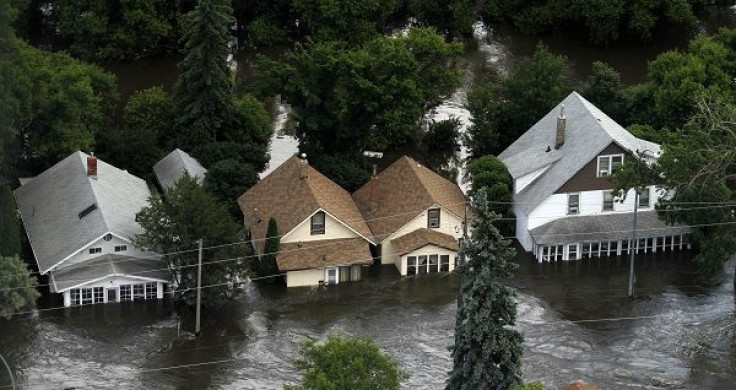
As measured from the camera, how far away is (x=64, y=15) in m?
96.7

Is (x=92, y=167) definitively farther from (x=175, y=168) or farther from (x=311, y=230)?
(x=311, y=230)

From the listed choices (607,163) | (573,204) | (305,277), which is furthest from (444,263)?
(607,163)

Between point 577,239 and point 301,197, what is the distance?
45.4ft

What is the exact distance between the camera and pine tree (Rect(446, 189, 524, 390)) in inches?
2046

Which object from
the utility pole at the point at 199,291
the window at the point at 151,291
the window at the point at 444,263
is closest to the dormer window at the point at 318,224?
the window at the point at 444,263

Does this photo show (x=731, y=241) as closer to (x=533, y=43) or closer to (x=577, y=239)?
(x=577, y=239)

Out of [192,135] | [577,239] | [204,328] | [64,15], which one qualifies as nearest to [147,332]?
[204,328]

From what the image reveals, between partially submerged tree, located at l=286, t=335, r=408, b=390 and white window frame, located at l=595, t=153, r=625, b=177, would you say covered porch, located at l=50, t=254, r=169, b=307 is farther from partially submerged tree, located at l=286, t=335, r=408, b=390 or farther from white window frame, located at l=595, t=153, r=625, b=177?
white window frame, located at l=595, t=153, r=625, b=177

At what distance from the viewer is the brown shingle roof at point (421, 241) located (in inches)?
2771

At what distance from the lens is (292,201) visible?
71.1m

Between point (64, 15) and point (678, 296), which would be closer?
point (678, 296)

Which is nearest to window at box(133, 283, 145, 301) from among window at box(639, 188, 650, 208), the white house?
the white house

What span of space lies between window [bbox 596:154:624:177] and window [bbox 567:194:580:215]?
61.3 inches

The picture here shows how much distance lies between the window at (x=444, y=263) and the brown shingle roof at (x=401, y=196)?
224 cm
